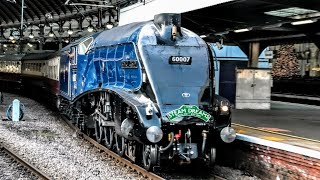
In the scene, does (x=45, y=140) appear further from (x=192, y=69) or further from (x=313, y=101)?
(x=313, y=101)

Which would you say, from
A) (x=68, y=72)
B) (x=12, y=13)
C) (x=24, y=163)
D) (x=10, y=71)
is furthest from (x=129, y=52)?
(x=12, y=13)

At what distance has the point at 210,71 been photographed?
941cm

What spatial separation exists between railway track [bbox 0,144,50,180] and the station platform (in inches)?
167

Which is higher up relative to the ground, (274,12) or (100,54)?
(274,12)

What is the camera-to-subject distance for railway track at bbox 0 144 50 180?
8828 millimetres

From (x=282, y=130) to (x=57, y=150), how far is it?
5703mm

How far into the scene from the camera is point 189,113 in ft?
28.3

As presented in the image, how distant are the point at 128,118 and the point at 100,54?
3.31 metres

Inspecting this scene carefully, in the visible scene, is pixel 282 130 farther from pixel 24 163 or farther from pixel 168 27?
A: pixel 24 163

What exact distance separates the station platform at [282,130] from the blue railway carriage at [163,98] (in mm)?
1087

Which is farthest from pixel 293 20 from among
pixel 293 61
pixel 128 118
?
pixel 293 61

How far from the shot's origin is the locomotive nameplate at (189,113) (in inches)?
337

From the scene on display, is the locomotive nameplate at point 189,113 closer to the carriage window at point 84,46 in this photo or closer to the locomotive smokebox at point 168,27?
the locomotive smokebox at point 168,27

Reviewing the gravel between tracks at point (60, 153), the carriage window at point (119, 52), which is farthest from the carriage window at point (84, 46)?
the carriage window at point (119, 52)
